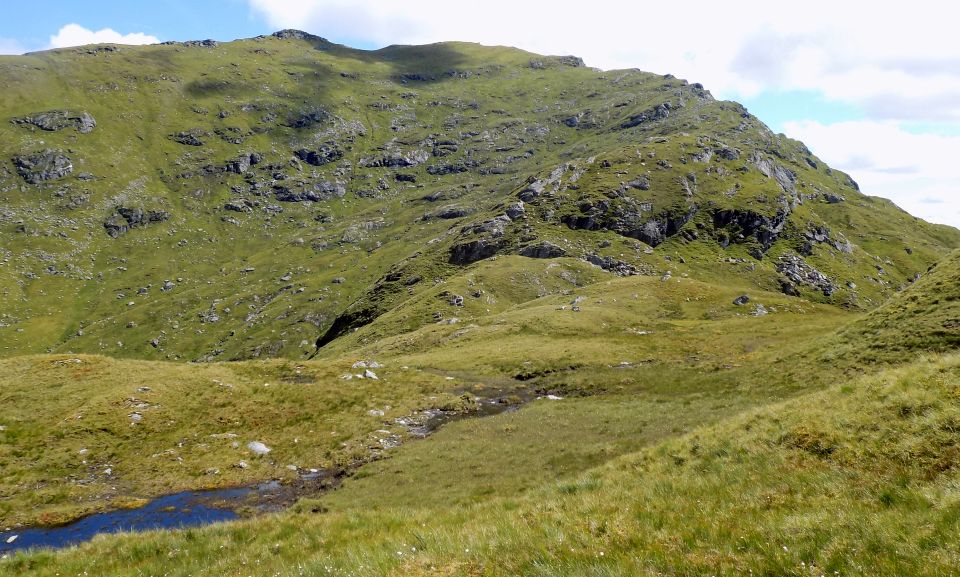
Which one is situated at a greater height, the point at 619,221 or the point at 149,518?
the point at 619,221

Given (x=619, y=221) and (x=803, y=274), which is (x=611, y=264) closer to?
(x=619, y=221)

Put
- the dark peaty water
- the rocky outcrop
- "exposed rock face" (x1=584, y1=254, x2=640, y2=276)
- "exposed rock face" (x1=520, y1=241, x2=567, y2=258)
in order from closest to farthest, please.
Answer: the dark peaty water → "exposed rock face" (x1=584, y1=254, x2=640, y2=276) → "exposed rock face" (x1=520, y1=241, x2=567, y2=258) → the rocky outcrop

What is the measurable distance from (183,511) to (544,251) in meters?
149

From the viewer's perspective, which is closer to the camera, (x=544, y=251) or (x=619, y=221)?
(x=544, y=251)

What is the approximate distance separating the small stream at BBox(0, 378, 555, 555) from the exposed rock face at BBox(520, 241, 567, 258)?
466ft

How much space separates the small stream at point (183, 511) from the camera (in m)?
21.5

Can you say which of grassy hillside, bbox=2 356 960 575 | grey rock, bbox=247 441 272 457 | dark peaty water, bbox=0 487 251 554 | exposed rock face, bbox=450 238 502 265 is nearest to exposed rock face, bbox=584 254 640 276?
exposed rock face, bbox=450 238 502 265

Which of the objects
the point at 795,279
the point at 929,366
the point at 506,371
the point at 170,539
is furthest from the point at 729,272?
the point at 170,539

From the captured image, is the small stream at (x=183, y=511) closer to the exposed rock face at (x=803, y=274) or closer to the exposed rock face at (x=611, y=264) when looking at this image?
the exposed rock face at (x=611, y=264)

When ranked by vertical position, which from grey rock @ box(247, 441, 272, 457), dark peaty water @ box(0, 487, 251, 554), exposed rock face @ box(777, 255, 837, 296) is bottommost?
dark peaty water @ box(0, 487, 251, 554)

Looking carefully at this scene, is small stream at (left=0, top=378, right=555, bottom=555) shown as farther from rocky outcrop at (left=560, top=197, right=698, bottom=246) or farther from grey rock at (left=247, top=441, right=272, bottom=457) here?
rocky outcrop at (left=560, top=197, right=698, bottom=246)

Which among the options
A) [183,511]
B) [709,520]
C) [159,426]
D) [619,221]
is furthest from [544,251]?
[709,520]

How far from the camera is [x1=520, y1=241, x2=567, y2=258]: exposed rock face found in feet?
547

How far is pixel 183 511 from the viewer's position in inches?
968
